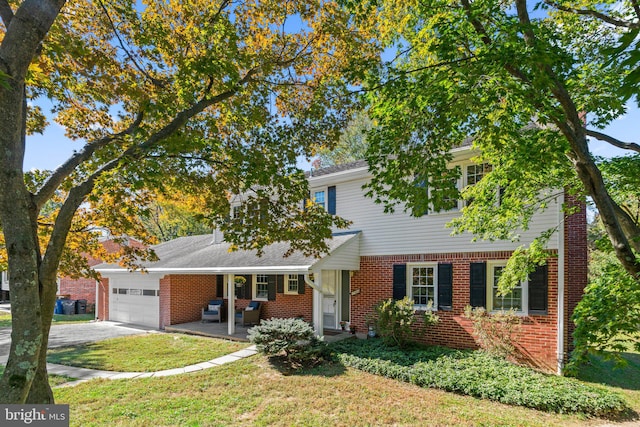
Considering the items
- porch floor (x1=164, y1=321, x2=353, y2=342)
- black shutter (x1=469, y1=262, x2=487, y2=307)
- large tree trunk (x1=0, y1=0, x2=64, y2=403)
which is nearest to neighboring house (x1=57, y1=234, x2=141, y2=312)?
porch floor (x1=164, y1=321, x2=353, y2=342)

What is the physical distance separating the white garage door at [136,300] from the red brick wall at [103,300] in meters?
0.42

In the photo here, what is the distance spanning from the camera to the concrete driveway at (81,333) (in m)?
13.0

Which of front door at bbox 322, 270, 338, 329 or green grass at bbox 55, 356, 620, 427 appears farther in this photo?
front door at bbox 322, 270, 338, 329

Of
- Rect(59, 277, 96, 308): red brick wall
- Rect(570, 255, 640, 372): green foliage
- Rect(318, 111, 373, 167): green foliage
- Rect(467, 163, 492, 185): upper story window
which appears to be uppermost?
Rect(318, 111, 373, 167): green foliage

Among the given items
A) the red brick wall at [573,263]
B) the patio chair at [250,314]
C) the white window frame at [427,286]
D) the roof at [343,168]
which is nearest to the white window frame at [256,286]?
the patio chair at [250,314]

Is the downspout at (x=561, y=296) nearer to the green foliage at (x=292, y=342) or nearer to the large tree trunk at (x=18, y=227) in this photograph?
the green foliage at (x=292, y=342)

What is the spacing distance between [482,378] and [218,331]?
9.50 meters

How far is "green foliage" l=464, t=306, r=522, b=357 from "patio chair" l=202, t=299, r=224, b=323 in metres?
10.7

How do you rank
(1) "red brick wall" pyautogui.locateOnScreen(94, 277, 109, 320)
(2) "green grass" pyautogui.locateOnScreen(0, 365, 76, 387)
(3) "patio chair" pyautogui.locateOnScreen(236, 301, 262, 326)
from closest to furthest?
(2) "green grass" pyautogui.locateOnScreen(0, 365, 76, 387)
(3) "patio chair" pyautogui.locateOnScreen(236, 301, 262, 326)
(1) "red brick wall" pyautogui.locateOnScreen(94, 277, 109, 320)

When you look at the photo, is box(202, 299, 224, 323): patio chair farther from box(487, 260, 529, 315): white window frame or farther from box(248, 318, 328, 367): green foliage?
box(487, 260, 529, 315): white window frame

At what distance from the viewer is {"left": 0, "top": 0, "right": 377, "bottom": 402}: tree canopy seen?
5.09m

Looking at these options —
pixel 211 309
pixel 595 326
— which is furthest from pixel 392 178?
pixel 211 309

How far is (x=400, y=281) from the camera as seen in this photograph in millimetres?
11539

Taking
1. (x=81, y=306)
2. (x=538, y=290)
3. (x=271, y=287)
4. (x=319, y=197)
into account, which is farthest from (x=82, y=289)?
(x=538, y=290)
